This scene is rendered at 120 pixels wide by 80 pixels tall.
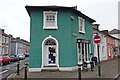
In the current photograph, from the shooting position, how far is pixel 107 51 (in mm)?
45312

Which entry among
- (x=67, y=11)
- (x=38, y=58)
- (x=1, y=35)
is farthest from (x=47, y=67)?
(x=1, y=35)

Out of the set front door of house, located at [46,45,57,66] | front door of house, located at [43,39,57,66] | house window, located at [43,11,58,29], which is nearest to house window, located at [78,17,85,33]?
house window, located at [43,11,58,29]

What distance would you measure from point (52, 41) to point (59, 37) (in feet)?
2.54

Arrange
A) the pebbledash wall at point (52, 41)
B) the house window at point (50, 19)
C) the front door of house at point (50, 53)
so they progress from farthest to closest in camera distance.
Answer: the house window at point (50, 19) < the front door of house at point (50, 53) < the pebbledash wall at point (52, 41)

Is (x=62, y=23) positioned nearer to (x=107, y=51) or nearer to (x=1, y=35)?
(x=107, y=51)

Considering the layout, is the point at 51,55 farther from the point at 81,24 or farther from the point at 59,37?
the point at 81,24

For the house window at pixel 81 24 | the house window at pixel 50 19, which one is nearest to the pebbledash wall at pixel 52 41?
the house window at pixel 50 19

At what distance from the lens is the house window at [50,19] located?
66.4ft

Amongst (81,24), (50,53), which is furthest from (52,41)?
(81,24)

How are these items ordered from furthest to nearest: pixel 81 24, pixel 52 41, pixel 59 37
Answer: pixel 81 24, pixel 52 41, pixel 59 37

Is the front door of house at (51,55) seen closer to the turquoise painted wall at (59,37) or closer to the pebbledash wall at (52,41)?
the pebbledash wall at (52,41)

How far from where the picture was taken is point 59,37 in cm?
2016

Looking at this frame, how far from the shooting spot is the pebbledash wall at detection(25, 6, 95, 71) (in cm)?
1983

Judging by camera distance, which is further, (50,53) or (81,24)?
(81,24)
